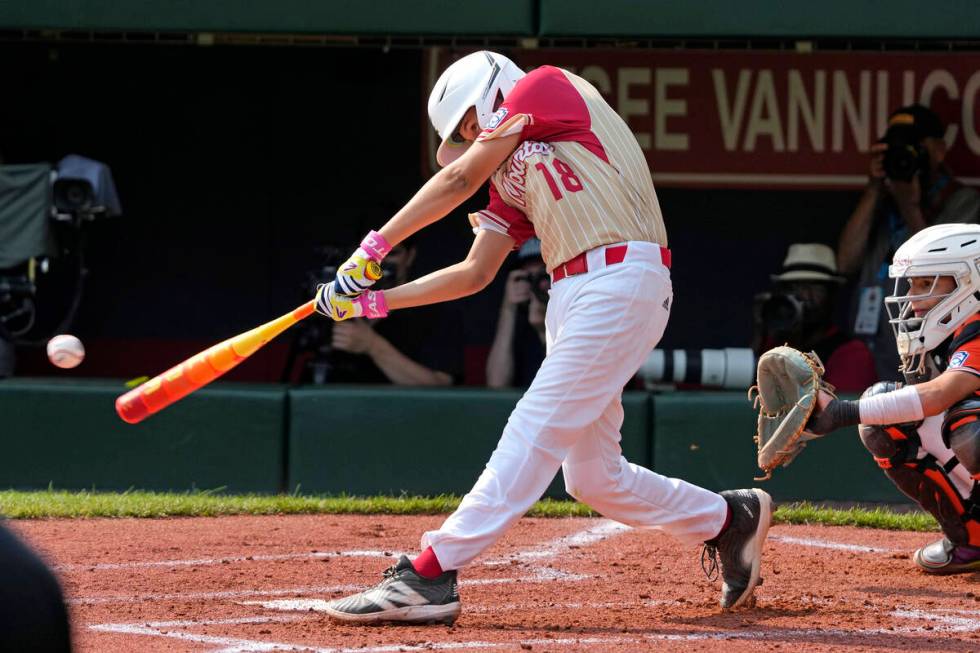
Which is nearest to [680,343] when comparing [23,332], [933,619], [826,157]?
[826,157]

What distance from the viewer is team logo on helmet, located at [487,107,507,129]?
11.8ft

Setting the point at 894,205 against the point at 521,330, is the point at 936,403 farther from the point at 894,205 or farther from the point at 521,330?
the point at 894,205

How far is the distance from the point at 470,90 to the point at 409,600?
1.29m

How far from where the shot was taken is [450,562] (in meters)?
3.51

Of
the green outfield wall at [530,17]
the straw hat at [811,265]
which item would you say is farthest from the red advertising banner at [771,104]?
the green outfield wall at [530,17]

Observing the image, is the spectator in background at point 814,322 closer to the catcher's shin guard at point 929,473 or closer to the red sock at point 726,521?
the catcher's shin guard at point 929,473

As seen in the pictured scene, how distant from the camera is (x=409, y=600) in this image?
3.54 meters

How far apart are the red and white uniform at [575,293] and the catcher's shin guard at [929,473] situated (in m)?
1.03

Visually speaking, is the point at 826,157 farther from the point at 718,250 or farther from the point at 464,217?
the point at 464,217

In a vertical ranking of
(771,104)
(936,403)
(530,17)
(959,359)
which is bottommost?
(936,403)

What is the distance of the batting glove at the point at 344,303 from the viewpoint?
145 inches

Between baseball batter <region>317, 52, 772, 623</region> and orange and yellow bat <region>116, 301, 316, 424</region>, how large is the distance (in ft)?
0.90

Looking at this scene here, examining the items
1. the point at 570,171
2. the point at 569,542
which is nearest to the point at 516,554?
the point at 569,542

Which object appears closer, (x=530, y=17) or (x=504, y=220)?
(x=504, y=220)
